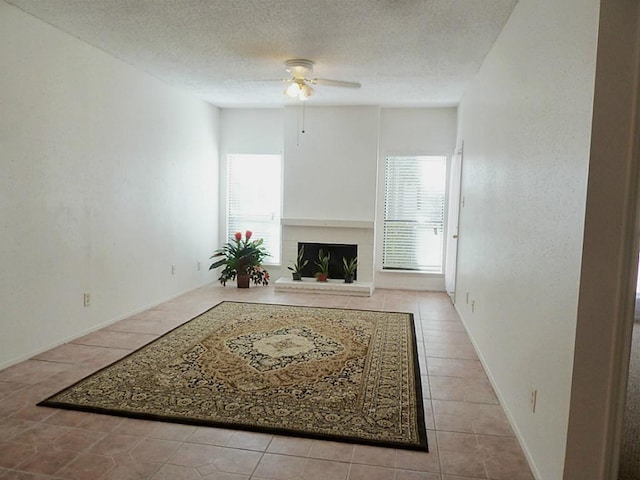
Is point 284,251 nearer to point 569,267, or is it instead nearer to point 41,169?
point 41,169

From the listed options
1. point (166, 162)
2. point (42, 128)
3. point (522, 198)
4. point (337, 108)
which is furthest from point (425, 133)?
point (42, 128)

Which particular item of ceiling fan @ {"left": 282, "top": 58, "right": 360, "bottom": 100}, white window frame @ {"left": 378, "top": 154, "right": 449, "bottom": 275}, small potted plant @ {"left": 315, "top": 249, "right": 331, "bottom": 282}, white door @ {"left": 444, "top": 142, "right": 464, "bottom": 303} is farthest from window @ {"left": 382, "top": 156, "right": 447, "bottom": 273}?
ceiling fan @ {"left": 282, "top": 58, "right": 360, "bottom": 100}

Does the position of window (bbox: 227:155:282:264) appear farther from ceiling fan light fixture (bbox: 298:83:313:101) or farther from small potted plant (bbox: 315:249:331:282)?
ceiling fan light fixture (bbox: 298:83:313:101)

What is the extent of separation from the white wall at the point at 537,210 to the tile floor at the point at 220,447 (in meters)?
0.19

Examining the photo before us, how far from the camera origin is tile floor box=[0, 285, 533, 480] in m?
2.16

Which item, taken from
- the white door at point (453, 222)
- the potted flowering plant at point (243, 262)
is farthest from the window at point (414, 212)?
the potted flowering plant at point (243, 262)

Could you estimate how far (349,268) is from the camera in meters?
6.45

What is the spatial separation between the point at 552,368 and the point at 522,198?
3.36 ft

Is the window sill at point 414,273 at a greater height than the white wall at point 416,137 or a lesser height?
lesser

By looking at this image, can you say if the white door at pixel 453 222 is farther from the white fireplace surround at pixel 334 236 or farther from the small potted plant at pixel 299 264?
the small potted plant at pixel 299 264

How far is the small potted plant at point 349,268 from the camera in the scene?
6.41 m

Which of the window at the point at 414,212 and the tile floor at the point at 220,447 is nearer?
the tile floor at the point at 220,447

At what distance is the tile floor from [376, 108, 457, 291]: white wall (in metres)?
3.37

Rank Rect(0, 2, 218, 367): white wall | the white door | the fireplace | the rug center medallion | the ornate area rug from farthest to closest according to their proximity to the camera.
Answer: the fireplace < the white door < the rug center medallion < Rect(0, 2, 218, 367): white wall < the ornate area rug
